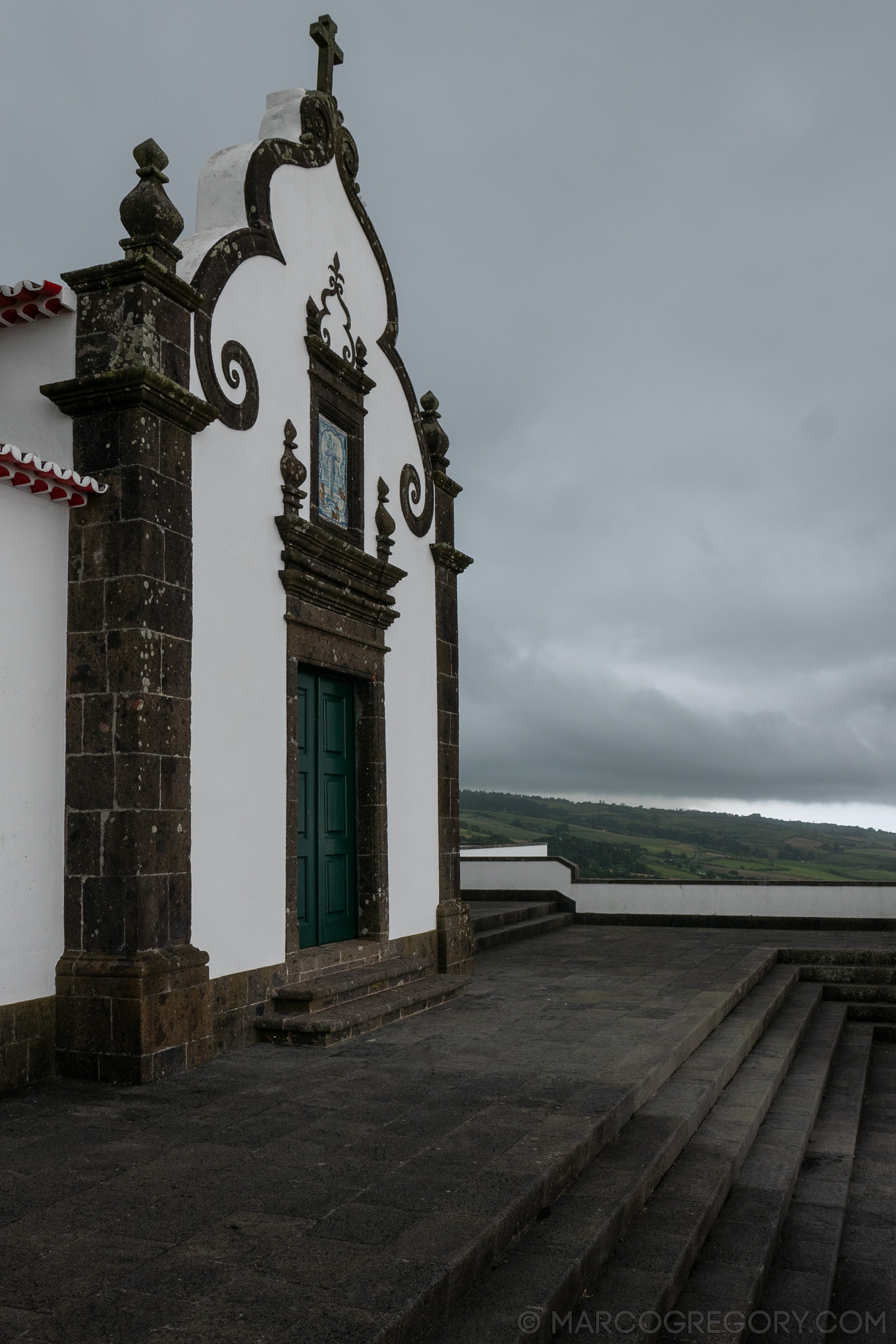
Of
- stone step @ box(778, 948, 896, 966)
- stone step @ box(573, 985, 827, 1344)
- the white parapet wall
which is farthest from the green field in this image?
stone step @ box(573, 985, 827, 1344)

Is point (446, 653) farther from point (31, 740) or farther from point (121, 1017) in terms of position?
point (121, 1017)

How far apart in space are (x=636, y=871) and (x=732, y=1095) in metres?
31.5

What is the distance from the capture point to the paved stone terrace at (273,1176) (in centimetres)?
272

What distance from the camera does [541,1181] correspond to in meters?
3.65

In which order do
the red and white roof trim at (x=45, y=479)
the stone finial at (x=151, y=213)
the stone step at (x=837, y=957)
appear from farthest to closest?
the stone step at (x=837, y=957)
the stone finial at (x=151, y=213)
the red and white roof trim at (x=45, y=479)

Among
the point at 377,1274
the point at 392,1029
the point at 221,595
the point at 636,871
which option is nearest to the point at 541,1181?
the point at 377,1274

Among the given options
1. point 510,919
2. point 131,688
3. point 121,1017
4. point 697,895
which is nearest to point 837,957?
point 697,895

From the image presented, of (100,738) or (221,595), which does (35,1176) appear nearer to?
(100,738)

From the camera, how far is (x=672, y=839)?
193ft

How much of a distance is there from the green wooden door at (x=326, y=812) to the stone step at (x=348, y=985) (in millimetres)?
390

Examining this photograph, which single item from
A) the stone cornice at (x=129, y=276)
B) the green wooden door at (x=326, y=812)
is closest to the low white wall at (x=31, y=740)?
the stone cornice at (x=129, y=276)

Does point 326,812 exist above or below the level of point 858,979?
above

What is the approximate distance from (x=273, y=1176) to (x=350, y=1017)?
2.62 metres

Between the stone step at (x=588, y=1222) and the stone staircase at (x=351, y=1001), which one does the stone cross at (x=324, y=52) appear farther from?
the stone step at (x=588, y=1222)
